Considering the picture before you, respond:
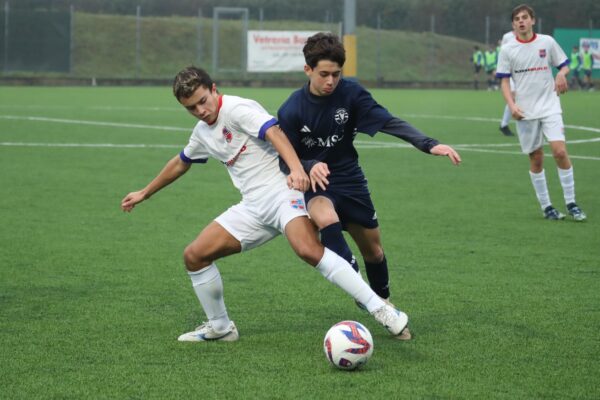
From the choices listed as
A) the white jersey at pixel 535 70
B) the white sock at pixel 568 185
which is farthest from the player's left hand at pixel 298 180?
the white jersey at pixel 535 70

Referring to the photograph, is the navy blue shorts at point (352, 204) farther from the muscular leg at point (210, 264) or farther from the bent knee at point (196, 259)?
the bent knee at point (196, 259)

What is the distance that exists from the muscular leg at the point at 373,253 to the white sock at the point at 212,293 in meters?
0.87

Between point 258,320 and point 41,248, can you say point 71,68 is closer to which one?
point 41,248

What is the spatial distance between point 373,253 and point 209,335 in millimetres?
1105

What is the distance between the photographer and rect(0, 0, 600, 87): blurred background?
43.9 m

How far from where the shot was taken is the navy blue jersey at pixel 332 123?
5.89m

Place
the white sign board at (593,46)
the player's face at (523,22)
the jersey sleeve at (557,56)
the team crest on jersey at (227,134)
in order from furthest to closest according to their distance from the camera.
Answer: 1. the white sign board at (593,46)
2. the jersey sleeve at (557,56)
3. the player's face at (523,22)
4. the team crest on jersey at (227,134)

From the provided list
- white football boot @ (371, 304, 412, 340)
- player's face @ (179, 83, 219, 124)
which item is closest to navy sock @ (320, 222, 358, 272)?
white football boot @ (371, 304, 412, 340)

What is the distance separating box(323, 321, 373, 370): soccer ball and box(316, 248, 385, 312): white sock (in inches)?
7.7

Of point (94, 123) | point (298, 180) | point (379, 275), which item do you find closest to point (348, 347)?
point (298, 180)

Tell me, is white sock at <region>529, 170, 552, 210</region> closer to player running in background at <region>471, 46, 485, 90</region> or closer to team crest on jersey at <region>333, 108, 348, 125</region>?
team crest on jersey at <region>333, 108, 348, 125</region>

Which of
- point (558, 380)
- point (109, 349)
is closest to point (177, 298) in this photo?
point (109, 349)

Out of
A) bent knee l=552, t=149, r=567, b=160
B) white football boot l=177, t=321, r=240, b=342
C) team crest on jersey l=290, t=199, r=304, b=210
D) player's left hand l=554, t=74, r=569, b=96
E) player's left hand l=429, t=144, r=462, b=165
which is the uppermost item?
player's left hand l=554, t=74, r=569, b=96

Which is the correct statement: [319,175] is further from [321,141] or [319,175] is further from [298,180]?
[321,141]
